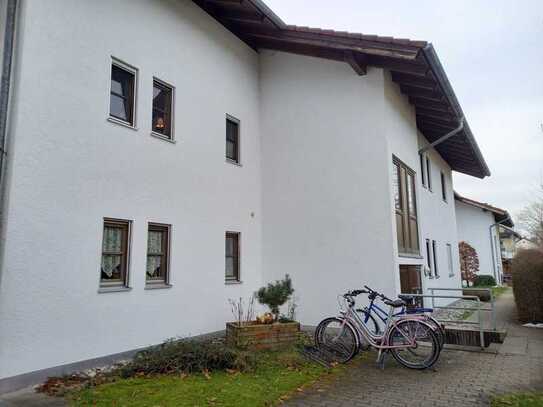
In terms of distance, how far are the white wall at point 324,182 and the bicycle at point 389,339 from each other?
2.28m

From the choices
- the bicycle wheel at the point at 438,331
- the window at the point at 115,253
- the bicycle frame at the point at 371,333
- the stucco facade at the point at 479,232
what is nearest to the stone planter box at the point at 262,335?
the bicycle frame at the point at 371,333

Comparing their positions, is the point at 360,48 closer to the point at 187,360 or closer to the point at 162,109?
the point at 162,109

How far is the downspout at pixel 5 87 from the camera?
5.44 metres

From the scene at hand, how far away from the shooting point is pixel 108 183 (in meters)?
6.91

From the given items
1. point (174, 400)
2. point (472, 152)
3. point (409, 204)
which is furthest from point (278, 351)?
point (472, 152)

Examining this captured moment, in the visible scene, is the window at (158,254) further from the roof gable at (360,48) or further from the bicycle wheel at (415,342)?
the roof gable at (360,48)

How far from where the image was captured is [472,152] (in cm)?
1541

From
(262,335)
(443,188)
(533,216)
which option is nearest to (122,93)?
(262,335)

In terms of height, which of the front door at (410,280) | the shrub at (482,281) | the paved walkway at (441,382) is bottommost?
the paved walkway at (441,382)

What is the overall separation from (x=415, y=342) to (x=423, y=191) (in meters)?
7.88

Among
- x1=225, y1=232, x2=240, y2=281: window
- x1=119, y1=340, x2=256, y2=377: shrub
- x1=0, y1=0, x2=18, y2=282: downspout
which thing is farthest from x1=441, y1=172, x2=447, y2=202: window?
x1=0, y1=0, x2=18, y2=282: downspout

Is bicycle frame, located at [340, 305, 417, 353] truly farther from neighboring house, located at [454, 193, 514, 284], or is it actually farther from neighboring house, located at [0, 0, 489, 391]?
→ neighboring house, located at [454, 193, 514, 284]

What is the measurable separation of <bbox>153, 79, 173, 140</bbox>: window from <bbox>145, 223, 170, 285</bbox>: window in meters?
1.91

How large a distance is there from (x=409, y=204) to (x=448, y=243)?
7.26 m
